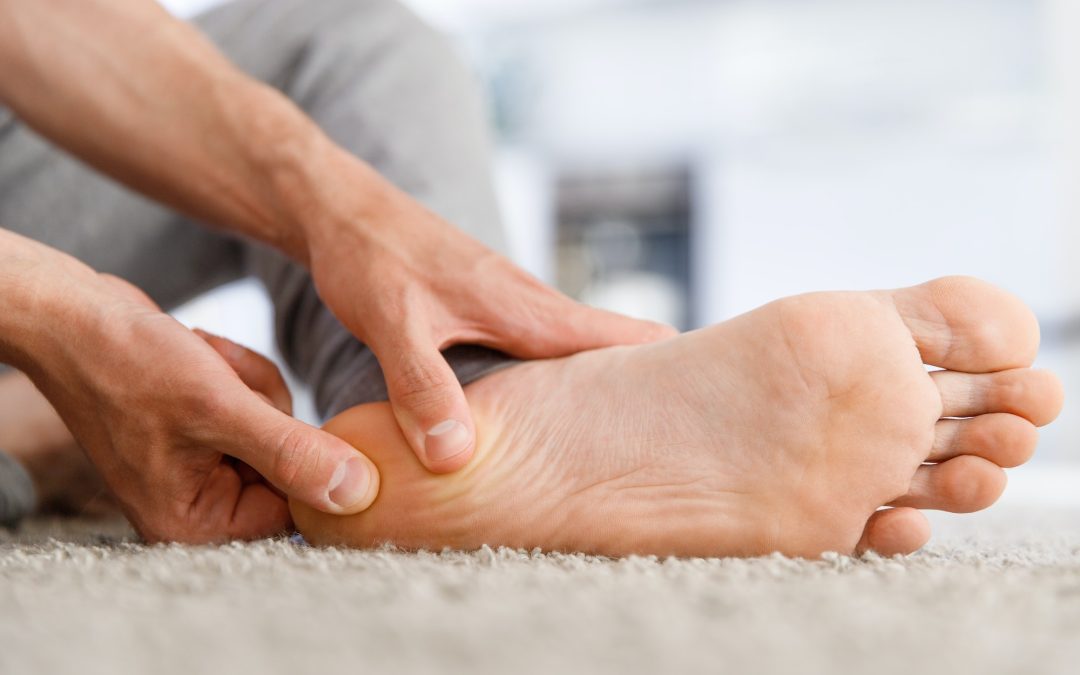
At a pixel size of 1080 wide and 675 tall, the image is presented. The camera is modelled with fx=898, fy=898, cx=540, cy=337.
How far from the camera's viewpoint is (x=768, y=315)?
52cm

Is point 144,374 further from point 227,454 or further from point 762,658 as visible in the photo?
point 762,658

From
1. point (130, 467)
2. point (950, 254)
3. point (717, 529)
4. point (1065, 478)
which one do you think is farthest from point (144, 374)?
point (950, 254)

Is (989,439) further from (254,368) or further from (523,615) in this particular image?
(254,368)

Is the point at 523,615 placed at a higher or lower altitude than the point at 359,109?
lower

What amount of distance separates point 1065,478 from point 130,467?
1.83 metres

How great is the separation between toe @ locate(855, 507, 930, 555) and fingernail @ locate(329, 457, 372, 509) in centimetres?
29

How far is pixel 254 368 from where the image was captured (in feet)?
1.95

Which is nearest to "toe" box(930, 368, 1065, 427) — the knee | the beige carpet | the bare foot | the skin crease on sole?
the skin crease on sole

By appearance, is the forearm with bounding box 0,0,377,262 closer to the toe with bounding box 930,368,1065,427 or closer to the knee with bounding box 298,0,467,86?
the knee with bounding box 298,0,467,86

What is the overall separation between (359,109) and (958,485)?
559 mm

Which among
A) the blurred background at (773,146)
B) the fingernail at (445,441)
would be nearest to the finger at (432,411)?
the fingernail at (445,441)

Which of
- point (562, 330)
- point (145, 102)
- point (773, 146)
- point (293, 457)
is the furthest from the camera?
point (773, 146)

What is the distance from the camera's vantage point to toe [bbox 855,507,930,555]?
1.64ft

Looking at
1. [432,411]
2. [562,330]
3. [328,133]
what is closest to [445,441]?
[432,411]
